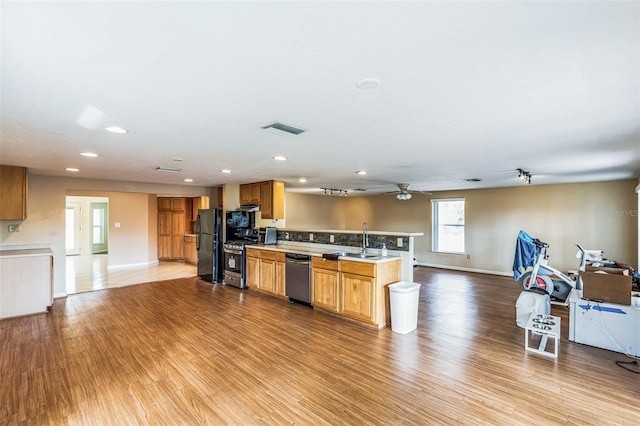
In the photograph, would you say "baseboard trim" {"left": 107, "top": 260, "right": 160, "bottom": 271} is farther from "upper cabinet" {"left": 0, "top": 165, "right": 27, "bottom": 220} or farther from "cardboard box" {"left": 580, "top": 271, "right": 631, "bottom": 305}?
"cardboard box" {"left": 580, "top": 271, "right": 631, "bottom": 305}

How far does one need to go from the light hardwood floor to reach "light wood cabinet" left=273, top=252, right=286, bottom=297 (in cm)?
321

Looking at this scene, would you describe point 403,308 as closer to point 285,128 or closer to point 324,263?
point 324,263

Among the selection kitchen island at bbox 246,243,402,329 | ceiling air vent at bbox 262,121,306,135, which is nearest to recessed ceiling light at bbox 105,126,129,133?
ceiling air vent at bbox 262,121,306,135

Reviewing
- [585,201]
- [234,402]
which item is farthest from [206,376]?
[585,201]

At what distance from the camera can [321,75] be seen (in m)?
1.62

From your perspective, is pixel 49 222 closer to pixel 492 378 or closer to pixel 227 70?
pixel 227 70

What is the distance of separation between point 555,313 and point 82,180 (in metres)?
8.56

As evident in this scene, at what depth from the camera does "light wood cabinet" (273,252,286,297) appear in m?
5.16

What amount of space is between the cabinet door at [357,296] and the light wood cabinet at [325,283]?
0.43ft

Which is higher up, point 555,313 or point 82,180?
point 82,180

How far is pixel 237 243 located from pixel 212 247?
79 centimetres

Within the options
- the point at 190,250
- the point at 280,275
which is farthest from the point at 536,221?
the point at 190,250

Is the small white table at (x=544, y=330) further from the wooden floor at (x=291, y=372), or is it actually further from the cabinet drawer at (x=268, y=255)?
the cabinet drawer at (x=268, y=255)

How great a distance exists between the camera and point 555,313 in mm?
4637
